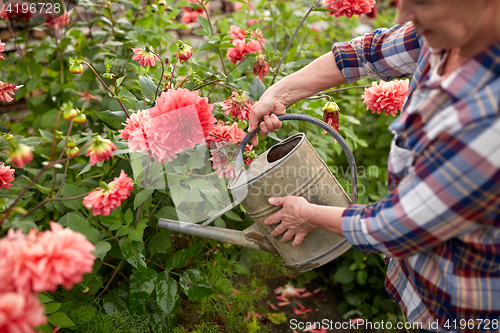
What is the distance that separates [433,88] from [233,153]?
0.62 meters

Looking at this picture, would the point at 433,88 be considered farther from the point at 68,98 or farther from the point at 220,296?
the point at 68,98

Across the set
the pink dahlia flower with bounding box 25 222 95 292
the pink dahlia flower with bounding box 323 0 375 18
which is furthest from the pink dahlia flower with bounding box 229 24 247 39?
the pink dahlia flower with bounding box 25 222 95 292

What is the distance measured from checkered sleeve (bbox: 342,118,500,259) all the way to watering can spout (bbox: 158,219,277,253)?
1.15 feet

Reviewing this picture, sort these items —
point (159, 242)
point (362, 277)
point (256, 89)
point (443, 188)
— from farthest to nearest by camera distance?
point (362, 277), point (256, 89), point (159, 242), point (443, 188)

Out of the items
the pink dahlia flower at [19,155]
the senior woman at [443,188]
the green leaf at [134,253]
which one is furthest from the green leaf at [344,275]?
the pink dahlia flower at [19,155]

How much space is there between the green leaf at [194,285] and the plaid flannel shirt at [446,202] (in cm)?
61

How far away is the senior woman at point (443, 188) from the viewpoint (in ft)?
2.04

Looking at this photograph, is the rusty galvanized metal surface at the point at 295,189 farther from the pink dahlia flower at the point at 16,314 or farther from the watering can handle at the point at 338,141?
the pink dahlia flower at the point at 16,314

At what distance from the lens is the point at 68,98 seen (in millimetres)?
1744

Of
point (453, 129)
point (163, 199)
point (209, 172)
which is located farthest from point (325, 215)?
point (163, 199)

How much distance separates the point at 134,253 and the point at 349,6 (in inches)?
51.9

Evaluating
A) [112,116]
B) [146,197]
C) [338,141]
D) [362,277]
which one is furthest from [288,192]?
[362,277]

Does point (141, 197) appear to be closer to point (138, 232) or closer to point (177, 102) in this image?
point (138, 232)

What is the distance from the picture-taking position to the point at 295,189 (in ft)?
3.07
